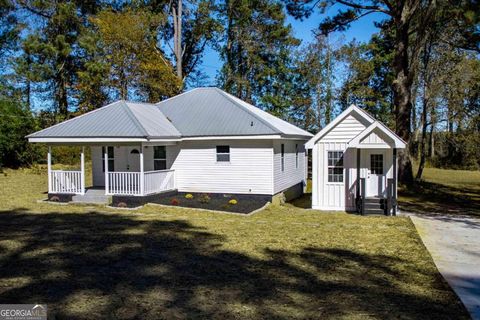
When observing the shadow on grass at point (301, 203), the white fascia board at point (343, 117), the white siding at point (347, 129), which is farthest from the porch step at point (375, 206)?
the shadow on grass at point (301, 203)

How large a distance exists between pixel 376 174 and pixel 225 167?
20.4ft

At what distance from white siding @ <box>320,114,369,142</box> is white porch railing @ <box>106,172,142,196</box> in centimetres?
751

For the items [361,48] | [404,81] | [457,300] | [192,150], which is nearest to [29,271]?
[457,300]

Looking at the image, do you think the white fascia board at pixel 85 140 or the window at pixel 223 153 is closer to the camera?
the white fascia board at pixel 85 140

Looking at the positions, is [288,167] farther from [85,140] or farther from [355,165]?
[85,140]

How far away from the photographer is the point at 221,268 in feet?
26.3

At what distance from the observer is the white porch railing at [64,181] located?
58.8ft

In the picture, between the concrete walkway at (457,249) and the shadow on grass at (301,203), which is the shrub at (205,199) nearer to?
the shadow on grass at (301,203)

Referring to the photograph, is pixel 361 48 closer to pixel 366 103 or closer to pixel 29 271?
pixel 366 103

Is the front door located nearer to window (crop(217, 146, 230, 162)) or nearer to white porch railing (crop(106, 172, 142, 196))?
window (crop(217, 146, 230, 162))

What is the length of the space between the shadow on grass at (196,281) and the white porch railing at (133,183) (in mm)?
5918

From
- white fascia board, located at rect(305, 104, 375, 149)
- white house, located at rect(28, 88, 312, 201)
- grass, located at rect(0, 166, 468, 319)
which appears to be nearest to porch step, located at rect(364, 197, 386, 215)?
grass, located at rect(0, 166, 468, 319)

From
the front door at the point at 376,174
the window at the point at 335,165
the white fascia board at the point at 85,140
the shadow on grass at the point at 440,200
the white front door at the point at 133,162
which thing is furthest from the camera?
the white front door at the point at 133,162

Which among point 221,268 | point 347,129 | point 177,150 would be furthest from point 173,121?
point 221,268
